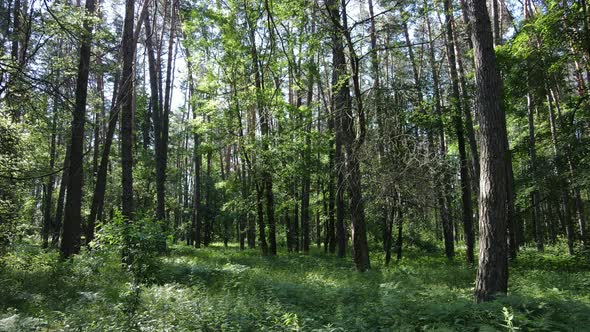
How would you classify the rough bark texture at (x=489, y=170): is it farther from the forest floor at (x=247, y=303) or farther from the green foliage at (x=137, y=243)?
the green foliage at (x=137, y=243)

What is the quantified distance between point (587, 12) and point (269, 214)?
43.9ft

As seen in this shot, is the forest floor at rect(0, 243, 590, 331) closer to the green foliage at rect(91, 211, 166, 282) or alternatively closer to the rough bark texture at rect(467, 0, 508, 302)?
the green foliage at rect(91, 211, 166, 282)

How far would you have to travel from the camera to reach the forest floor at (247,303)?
5344 mm

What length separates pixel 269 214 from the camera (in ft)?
58.4

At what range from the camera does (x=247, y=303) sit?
668 cm

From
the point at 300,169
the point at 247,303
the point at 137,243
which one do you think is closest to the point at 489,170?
the point at 247,303

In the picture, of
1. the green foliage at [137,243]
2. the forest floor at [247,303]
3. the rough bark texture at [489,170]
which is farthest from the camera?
the green foliage at [137,243]

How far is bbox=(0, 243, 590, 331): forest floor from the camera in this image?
534cm

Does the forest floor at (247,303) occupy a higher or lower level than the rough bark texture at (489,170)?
lower

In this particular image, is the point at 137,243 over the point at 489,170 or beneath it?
beneath

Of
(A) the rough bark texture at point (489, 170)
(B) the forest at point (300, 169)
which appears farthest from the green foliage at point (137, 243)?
(A) the rough bark texture at point (489, 170)

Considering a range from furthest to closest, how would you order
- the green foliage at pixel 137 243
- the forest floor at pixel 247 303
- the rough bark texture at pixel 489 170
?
the green foliage at pixel 137 243
the rough bark texture at pixel 489 170
the forest floor at pixel 247 303

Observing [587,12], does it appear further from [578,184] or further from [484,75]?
[484,75]

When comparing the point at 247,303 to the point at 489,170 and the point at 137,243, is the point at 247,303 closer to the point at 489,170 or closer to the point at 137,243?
the point at 137,243
